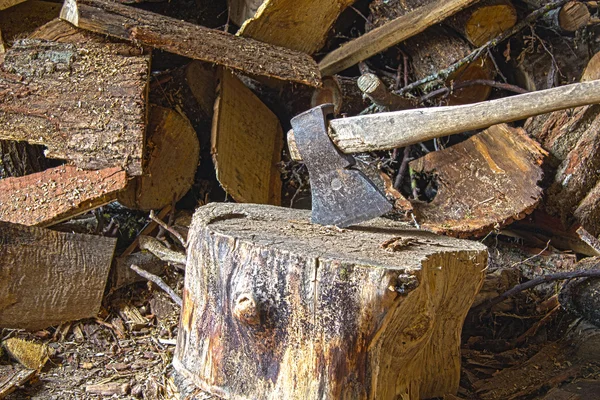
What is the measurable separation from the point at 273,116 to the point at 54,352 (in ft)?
5.89

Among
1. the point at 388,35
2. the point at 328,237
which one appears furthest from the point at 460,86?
the point at 328,237

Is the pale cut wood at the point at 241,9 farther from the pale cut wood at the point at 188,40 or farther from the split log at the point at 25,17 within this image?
the split log at the point at 25,17

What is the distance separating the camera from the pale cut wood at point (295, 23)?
3008 millimetres

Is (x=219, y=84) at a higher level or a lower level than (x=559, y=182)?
higher

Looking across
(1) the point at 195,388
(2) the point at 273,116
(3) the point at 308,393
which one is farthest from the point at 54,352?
(2) the point at 273,116

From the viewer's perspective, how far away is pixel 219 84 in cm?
307

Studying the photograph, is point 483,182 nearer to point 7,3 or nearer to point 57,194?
point 57,194

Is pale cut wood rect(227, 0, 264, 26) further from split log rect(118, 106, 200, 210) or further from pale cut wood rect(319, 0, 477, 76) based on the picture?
split log rect(118, 106, 200, 210)

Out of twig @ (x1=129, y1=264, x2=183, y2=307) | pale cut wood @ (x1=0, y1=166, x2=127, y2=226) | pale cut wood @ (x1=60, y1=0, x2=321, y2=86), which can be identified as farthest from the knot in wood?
pale cut wood @ (x1=60, y1=0, x2=321, y2=86)

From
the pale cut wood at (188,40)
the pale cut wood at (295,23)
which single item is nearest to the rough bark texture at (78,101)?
the pale cut wood at (188,40)

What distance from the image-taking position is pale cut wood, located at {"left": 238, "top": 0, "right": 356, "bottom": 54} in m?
3.01

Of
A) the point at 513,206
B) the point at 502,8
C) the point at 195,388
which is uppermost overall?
the point at 502,8

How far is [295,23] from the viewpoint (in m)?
3.12

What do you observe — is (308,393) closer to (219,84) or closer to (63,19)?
(219,84)
